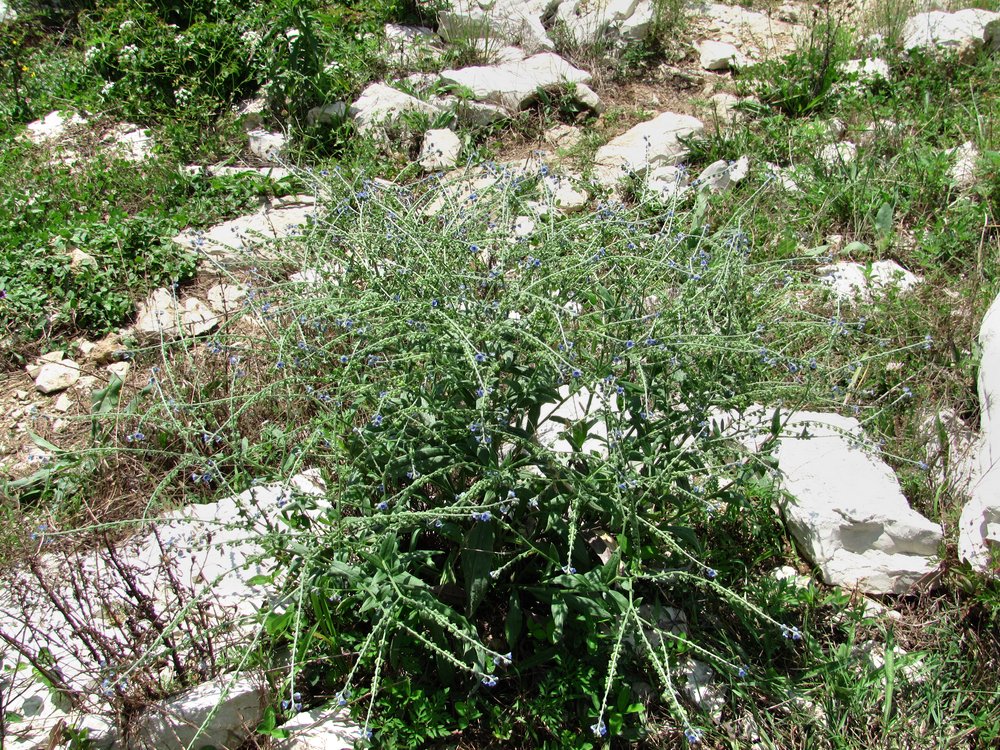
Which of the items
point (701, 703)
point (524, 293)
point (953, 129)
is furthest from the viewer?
point (953, 129)

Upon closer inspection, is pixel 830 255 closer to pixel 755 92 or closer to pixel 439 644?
pixel 755 92

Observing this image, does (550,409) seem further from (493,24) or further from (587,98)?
(493,24)

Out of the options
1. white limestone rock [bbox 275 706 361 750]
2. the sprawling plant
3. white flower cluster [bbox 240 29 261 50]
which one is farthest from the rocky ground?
white flower cluster [bbox 240 29 261 50]

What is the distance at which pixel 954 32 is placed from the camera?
18.5 feet

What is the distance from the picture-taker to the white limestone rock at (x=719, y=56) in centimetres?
600

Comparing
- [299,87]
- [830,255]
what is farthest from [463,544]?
[299,87]

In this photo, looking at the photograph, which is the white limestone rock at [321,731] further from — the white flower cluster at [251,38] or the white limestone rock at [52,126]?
the white flower cluster at [251,38]

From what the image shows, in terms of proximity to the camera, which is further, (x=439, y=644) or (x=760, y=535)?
(x=760, y=535)

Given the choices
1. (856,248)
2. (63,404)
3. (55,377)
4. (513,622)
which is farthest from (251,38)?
(513,622)

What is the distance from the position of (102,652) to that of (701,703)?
80.4 inches

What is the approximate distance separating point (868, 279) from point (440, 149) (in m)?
2.61

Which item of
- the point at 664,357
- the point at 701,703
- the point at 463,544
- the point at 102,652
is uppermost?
the point at 664,357

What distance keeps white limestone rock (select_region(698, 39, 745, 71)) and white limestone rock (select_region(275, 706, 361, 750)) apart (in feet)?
16.7

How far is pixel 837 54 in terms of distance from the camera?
18.0 ft
